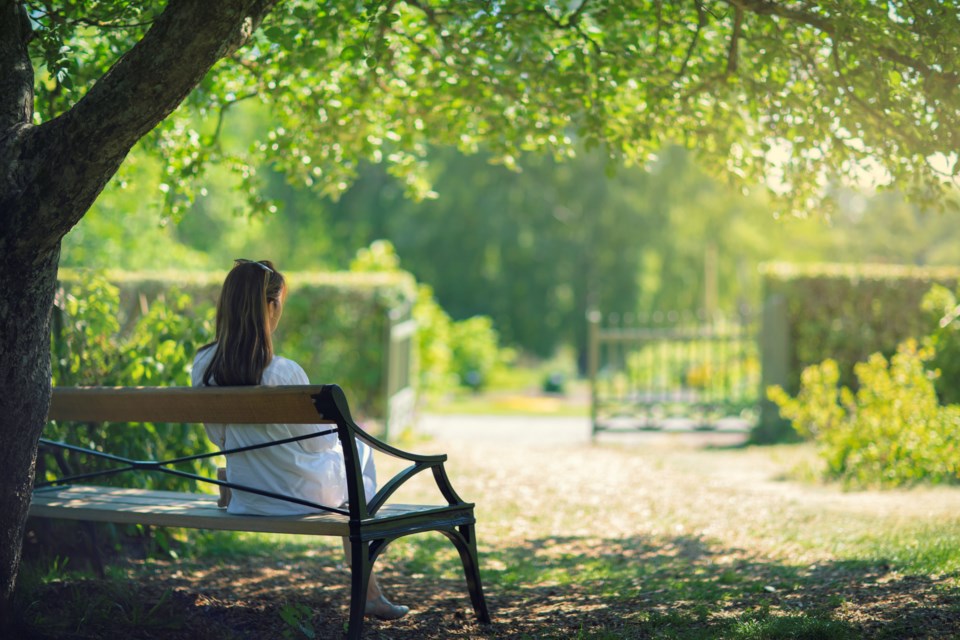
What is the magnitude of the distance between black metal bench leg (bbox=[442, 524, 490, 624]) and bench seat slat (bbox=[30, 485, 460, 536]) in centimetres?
21

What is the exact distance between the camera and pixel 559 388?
72.8 feet

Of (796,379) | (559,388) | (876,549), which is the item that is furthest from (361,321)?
(559,388)

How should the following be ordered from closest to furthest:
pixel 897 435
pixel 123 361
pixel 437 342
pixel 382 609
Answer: pixel 382 609 → pixel 123 361 → pixel 897 435 → pixel 437 342

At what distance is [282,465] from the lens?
4230 mm

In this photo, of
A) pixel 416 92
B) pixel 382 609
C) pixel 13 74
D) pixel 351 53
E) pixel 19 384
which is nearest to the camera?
pixel 19 384

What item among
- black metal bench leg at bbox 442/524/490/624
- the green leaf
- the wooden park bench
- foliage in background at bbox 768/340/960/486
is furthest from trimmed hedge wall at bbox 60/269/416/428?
black metal bench leg at bbox 442/524/490/624

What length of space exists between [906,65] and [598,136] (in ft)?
5.70

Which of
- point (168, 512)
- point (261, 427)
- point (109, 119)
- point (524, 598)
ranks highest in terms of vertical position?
point (109, 119)

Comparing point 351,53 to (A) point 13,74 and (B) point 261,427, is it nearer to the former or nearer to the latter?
(A) point 13,74

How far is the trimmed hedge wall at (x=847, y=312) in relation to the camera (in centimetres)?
1225

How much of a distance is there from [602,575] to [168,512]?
2.28 m

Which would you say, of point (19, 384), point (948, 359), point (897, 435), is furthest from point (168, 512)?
point (948, 359)

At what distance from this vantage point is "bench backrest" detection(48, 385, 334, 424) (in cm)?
379

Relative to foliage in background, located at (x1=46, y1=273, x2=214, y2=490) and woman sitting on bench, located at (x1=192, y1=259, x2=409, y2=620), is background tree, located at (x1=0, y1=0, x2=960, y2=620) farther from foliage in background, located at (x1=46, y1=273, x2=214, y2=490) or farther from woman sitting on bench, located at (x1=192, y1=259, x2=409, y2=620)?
foliage in background, located at (x1=46, y1=273, x2=214, y2=490)
